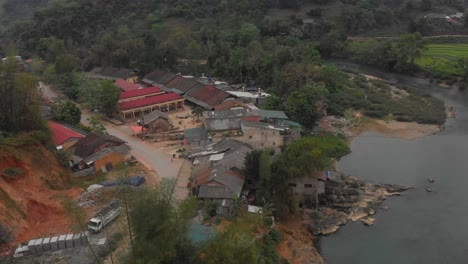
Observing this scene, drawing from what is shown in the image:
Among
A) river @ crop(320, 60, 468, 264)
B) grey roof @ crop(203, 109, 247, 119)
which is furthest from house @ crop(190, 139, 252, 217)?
river @ crop(320, 60, 468, 264)

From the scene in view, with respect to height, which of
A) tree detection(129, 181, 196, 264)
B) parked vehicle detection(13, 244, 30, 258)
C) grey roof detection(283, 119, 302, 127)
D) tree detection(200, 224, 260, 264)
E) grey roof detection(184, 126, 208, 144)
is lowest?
grey roof detection(184, 126, 208, 144)

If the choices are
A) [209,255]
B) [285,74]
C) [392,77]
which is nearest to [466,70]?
[392,77]

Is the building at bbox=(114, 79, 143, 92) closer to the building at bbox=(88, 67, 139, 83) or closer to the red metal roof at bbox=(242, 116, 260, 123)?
the building at bbox=(88, 67, 139, 83)

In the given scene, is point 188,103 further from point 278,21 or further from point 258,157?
point 278,21

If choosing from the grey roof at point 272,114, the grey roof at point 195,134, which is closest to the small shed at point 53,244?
the grey roof at point 195,134

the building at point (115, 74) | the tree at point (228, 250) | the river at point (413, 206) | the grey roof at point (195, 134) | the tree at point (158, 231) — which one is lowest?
the river at point (413, 206)

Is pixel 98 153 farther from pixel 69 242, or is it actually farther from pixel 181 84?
pixel 181 84

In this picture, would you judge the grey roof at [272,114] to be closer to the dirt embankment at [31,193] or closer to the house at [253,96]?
the house at [253,96]
